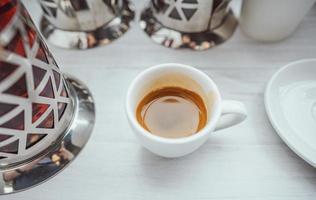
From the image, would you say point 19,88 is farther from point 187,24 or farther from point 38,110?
point 187,24

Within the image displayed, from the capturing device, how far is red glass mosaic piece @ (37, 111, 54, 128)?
8.2 inches

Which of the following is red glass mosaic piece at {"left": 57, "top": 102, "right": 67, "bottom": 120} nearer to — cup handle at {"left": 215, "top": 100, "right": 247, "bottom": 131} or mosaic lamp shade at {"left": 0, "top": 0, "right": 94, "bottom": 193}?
mosaic lamp shade at {"left": 0, "top": 0, "right": 94, "bottom": 193}

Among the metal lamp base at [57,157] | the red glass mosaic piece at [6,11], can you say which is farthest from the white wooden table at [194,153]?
the red glass mosaic piece at [6,11]

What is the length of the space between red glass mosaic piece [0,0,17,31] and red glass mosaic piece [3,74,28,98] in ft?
0.09

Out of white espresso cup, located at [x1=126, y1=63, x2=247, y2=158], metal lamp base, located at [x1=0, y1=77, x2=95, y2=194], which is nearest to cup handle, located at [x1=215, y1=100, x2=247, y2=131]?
white espresso cup, located at [x1=126, y1=63, x2=247, y2=158]

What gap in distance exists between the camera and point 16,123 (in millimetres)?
192

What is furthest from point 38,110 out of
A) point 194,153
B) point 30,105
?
point 194,153

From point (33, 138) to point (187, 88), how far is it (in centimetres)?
11

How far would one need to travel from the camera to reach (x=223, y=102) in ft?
0.71

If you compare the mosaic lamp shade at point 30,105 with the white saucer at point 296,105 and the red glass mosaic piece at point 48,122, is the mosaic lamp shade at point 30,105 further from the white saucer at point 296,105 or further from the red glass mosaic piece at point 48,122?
the white saucer at point 296,105

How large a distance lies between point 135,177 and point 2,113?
0.10 m

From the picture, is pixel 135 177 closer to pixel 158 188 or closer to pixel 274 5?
pixel 158 188

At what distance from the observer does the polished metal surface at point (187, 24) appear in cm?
28

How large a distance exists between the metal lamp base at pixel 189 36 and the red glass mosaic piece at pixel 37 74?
0.13m
